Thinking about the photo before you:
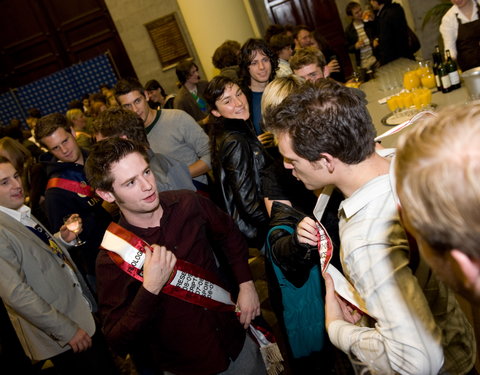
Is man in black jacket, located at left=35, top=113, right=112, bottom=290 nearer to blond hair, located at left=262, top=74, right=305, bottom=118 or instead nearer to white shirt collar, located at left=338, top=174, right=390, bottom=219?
blond hair, located at left=262, top=74, right=305, bottom=118

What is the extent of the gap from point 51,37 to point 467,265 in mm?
11520

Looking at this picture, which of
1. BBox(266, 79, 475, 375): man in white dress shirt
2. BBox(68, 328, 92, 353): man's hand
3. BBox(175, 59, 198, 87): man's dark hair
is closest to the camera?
BBox(266, 79, 475, 375): man in white dress shirt

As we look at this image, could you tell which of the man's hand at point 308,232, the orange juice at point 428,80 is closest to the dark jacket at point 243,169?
the man's hand at point 308,232

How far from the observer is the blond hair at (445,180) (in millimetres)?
583

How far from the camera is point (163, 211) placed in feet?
5.95

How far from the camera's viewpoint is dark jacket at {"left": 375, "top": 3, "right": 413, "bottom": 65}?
499cm

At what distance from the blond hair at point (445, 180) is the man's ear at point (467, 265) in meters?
0.01

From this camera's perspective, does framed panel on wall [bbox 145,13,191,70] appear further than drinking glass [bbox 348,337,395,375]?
Yes

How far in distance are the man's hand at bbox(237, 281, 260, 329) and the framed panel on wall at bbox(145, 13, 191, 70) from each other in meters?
8.03

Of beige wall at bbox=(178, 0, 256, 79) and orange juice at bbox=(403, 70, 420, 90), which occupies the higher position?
beige wall at bbox=(178, 0, 256, 79)

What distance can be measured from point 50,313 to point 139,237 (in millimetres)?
814

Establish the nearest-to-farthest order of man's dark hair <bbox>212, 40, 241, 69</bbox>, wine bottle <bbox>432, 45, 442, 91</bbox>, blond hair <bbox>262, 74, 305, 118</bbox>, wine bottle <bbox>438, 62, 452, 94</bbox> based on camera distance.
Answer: blond hair <bbox>262, 74, 305, 118</bbox> < wine bottle <bbox>438, 62, 452, 94</bbox> < wine bottle <bbox>432, 45, 442, 91</bbox> < man's dark hair <bbox>212, 40, 241, 69</bbox>

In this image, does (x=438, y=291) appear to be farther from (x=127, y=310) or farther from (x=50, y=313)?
(x=50, y=313)

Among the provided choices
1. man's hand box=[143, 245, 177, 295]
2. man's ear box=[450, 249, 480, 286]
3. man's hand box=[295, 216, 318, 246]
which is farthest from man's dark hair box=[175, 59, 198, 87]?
man's ear box=[450, 249, 480, 286]
